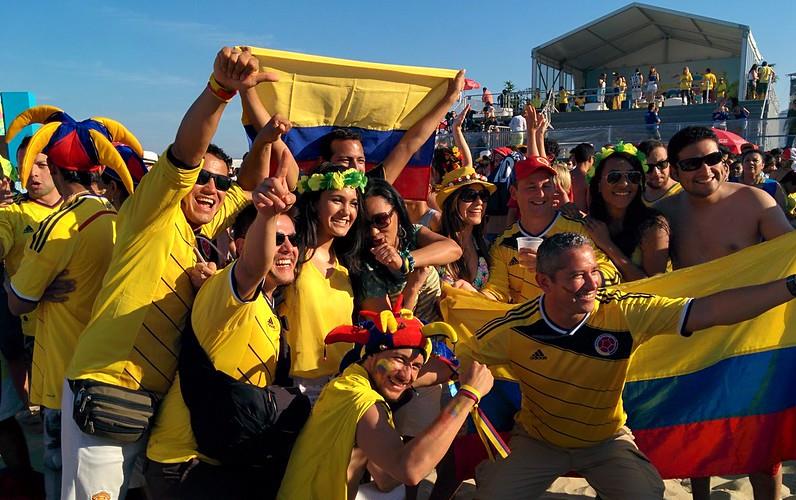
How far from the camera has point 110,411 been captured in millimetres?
2582

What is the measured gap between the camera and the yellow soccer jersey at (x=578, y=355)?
9.95 ft

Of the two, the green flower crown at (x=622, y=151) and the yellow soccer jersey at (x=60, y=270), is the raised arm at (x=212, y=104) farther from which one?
the green flower crown at (x=622, y=151)

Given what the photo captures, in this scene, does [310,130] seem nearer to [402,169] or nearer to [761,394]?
[402,169]

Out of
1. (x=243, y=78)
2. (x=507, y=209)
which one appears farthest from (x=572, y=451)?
(x=507, y=209)

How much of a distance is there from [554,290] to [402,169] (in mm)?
2107

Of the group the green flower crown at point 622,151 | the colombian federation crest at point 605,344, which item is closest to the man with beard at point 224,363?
the colombian federation crest at point 605,344

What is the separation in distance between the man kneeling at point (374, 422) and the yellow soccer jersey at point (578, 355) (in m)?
0.58

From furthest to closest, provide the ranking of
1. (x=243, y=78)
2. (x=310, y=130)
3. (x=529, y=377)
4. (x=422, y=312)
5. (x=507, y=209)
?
(x=507, y=209) → (x=310, y=130) → (x=422, y=312) → (x=529, y=377) → (x=243, y=78)

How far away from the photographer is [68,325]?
10.7 ft

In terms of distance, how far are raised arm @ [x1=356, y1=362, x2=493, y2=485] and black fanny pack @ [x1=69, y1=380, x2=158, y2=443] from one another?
974 millimetres

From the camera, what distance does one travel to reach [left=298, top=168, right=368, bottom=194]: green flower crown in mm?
3295

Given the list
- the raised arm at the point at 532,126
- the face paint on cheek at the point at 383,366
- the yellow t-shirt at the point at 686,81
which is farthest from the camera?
the yellow t-shirt at the point at 686,81

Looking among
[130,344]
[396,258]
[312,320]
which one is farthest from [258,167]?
[130,344]

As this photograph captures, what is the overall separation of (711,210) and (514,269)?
4.36 feet
